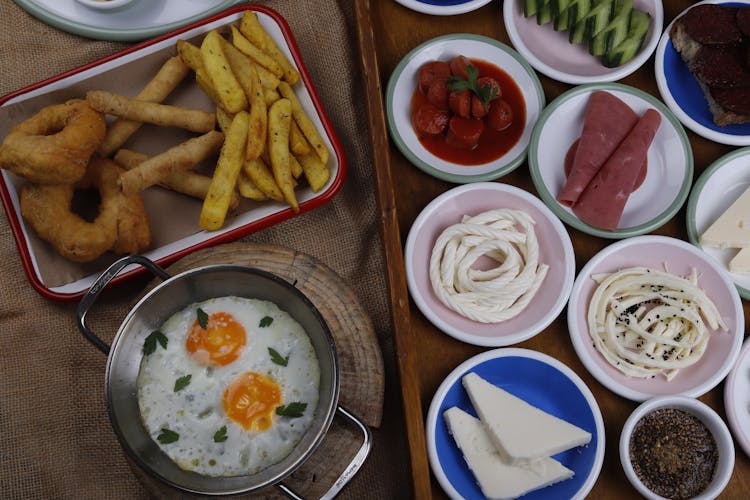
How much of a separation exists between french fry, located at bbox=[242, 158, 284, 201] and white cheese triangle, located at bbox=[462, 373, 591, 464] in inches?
31.8

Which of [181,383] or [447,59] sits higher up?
[447,59]

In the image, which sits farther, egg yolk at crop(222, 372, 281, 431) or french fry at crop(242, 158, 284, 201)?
french fry at crop(242, 158, 284, 201)

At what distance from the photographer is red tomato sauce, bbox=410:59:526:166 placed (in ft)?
7.64

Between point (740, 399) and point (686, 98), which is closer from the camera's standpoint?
point (740, 399)

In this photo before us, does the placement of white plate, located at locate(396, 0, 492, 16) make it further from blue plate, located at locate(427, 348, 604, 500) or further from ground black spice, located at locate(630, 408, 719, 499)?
ground black spice, located at locate(630, 408, 719, 499)

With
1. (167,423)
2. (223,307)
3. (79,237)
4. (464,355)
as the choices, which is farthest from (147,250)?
(464,355)

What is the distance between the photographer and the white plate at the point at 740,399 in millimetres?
2105

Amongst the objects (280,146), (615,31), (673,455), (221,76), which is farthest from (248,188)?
(673,455)

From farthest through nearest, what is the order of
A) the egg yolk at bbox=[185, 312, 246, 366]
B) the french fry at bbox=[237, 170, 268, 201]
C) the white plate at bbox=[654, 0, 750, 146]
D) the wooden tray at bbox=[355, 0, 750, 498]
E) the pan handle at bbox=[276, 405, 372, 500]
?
the white plate at bbox=[654, 0, 750, 146] < the french fry at bbox=[237, 170, 268, 201] < the wooden tray at bbox=[355, 0, 750, 498] < the egg yolk at bbox=[185, 312, 246, 366] < the pan handle at bbox=[276, 405, 372, 500]

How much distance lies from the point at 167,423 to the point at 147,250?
603 mm

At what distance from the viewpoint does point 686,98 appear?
2418mm

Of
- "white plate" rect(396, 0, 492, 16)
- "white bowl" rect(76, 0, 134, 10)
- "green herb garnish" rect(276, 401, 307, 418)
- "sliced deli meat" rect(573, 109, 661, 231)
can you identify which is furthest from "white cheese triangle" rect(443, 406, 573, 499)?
"white bowl" rect(76, 0, 134, 10)

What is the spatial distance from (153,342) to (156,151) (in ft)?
2.43

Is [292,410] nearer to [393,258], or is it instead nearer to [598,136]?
[393,258]
